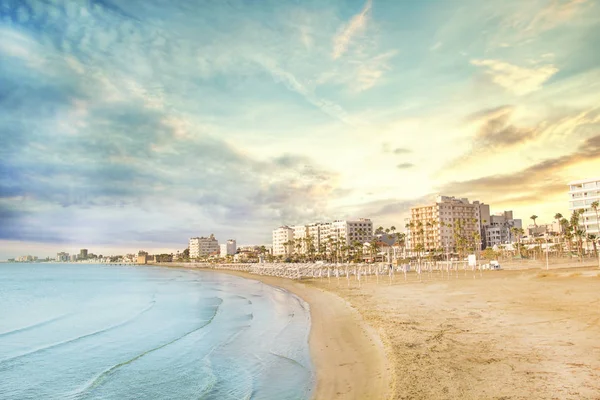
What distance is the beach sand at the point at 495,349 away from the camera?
9727 mm

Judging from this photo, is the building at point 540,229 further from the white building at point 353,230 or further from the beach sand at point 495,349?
the beach sand at point 495,349

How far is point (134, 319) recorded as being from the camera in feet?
104

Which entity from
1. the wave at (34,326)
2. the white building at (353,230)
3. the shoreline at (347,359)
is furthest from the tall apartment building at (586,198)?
the wave at (34,326)

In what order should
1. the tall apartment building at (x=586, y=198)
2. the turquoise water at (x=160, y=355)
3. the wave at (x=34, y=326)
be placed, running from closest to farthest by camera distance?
1. the turquoise water at (x=160, y=355)
2. the wave at (x=34, y=326)
3. the tall apartment building at (x=586, y=198)

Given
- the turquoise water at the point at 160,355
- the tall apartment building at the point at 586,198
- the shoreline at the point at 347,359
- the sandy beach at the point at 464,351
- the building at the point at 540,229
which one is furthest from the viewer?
the building at the point at 540,229

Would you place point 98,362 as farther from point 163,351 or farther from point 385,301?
point 385,301

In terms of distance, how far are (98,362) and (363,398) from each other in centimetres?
1340

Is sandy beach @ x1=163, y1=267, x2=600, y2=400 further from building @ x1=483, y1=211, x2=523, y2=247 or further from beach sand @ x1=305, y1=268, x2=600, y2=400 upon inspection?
building @ x1=483, y1=211, x2=523, y2=247

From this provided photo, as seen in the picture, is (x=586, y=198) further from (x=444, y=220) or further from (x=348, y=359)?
(x=348, y=359)

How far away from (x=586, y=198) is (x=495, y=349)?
12157 cm

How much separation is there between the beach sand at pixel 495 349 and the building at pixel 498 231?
484ft

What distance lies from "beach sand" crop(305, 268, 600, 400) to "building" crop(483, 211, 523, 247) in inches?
5811

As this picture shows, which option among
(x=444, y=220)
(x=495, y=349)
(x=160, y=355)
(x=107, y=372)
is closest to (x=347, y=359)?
(x=495, y=349)

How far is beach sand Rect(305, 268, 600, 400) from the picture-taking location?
383 inches
